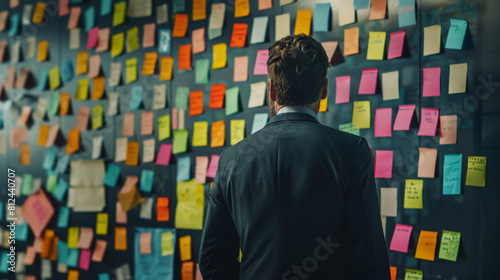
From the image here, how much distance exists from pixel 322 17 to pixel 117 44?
123cm

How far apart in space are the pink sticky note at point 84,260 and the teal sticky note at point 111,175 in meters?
0.43

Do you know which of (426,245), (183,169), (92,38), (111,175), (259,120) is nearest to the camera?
(426,245)

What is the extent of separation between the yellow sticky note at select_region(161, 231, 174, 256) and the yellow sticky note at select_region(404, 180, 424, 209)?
1.19 m

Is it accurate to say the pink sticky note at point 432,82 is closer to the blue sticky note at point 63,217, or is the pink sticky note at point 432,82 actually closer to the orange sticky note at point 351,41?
the orange sticky note at point 351,41

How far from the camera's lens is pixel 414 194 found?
1809 millimetres

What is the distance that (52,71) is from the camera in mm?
2932

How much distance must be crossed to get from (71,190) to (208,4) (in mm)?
1366

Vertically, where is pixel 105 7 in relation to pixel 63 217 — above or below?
above

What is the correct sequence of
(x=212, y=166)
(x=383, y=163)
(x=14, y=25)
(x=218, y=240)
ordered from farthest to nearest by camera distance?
1. (x=14, y=25)
2. (x=212, y=166)
3. (x=383, y=163)
4. (x=218, y=240)

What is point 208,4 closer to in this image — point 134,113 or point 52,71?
point 134,113

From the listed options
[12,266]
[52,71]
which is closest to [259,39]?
[52,71]

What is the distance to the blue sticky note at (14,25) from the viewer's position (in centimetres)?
312

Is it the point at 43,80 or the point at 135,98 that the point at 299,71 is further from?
the point at 43,80

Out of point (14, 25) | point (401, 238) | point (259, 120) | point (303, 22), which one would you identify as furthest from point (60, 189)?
point (401, 238)
